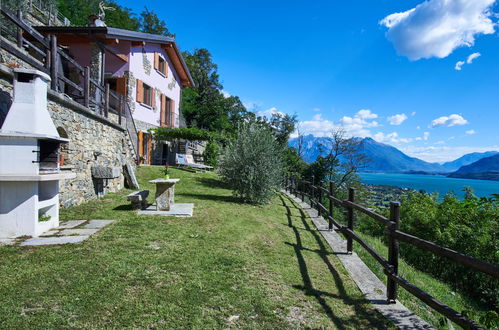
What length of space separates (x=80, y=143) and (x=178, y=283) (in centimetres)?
554

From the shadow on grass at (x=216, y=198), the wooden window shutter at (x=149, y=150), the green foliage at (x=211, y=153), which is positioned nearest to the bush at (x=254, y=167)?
the shadow on grass at (x=216, y=198)

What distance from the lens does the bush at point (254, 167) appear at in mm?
9070

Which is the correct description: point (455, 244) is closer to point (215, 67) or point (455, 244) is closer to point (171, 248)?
point (171, 248)

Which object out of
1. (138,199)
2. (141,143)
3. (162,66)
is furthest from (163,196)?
(162,66)

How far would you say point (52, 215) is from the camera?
4879 millimetres

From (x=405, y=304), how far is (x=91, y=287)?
143 inches

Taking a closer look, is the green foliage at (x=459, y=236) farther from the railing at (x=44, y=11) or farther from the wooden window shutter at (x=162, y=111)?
the railing at (x=44, y=11)

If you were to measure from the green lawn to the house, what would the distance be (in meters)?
10.3

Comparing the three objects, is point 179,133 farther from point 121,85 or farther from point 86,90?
point 86,90

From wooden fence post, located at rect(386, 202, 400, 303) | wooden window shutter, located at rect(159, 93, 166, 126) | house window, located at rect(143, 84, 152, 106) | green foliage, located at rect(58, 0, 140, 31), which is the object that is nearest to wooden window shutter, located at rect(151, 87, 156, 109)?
house window, located at rect(143, 84, 152, 106)

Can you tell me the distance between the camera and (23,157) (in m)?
4.16

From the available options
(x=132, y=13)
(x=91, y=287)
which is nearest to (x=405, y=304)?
(x=91, y=287)

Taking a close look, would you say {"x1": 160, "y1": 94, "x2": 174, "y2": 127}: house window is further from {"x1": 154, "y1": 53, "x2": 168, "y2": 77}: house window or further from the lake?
the lake

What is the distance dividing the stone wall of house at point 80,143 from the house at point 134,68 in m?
4.82
